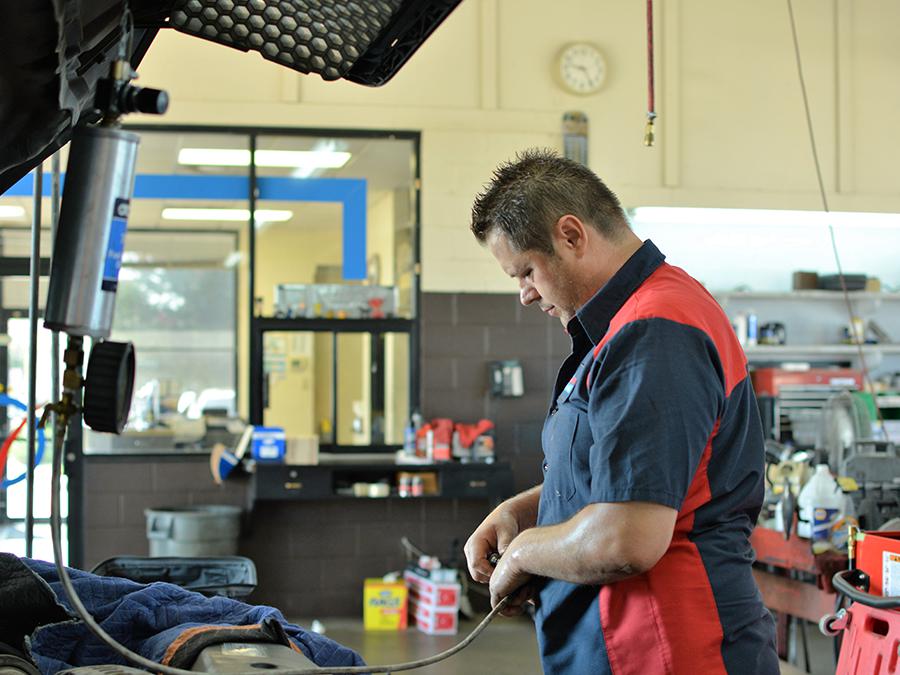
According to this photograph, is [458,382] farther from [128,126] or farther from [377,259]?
[128,126]

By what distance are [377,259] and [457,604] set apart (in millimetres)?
2350

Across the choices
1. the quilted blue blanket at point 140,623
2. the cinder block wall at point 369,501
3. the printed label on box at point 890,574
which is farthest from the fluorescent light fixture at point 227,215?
the quilted blue blanket at point 140,623

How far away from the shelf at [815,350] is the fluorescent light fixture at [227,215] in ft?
11.0

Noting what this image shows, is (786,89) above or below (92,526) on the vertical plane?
above

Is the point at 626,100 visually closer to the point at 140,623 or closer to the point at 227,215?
the point at 227,215

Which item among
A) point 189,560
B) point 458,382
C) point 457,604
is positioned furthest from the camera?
point 458,382

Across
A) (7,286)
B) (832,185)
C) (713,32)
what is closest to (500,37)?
(713,32)

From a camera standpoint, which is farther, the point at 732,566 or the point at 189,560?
the point at 189,560

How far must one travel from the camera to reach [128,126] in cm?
680

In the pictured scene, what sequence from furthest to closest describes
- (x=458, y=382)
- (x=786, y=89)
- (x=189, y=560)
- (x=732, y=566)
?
(x=786, y=89)
(x=458, y=382)
(x=189, y=560)
(x=732, y=566)

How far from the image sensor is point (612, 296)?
1.84 m

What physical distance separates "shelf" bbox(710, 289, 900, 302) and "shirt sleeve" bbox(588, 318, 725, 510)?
6.35 m

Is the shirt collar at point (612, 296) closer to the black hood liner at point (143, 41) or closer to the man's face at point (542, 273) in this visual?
the man's face at point (542, 273)

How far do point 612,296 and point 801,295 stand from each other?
6.63 meters
